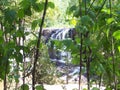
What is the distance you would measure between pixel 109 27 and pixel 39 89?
0.40 meters

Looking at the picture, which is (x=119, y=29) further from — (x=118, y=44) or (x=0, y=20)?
(x=0, y=20)

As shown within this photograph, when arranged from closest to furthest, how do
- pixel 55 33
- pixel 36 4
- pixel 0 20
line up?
pixel 36 4
pixel 0 20
pixel 55 33

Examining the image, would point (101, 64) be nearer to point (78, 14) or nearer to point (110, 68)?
point (110, 68)

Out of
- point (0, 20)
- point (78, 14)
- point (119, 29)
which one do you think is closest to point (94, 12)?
point (78, 14)

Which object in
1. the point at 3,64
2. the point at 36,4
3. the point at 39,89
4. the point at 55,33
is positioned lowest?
the point at 55,33

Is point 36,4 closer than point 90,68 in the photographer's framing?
Yes

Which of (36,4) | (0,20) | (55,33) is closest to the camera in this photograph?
(36,4)

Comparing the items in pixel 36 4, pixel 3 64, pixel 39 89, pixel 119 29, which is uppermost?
pixel 36 4

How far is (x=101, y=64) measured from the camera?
1490 mm

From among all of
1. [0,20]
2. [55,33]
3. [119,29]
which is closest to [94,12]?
[119,29]

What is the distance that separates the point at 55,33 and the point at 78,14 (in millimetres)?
9404

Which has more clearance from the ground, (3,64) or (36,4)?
(36,4)

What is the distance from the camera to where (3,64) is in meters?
1.44

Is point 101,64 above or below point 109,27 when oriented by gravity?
below
